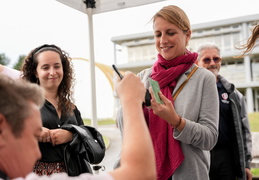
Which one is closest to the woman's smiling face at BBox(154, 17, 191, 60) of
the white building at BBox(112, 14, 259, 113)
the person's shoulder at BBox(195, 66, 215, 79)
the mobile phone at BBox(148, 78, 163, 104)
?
the person's shoulder at BBox(195, 66, 215, 79)

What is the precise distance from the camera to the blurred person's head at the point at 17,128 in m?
0.69

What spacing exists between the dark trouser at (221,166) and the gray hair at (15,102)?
1.67 metres

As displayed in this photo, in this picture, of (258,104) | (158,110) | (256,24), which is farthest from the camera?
(258,104)

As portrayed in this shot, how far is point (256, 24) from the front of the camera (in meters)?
1.70

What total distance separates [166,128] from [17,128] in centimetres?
85

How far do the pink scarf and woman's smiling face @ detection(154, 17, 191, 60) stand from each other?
0.04 metres

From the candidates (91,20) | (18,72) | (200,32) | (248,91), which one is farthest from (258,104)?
(18,72)

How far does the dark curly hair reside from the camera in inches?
69.9

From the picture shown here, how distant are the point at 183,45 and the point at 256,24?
589 millimetres

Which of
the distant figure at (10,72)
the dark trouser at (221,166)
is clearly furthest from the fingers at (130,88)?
the dark trouser at (221,166)

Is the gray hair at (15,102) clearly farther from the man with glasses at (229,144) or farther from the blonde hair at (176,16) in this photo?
the man with glasses at (229,144)

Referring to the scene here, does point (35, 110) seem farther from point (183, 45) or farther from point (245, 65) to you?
point (245, 65)

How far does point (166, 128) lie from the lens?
1.39 metres

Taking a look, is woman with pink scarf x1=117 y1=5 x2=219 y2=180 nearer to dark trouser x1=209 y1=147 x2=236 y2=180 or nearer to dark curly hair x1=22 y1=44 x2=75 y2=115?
dark curly hair x1=22 y1=44 x2=75 y2=115
